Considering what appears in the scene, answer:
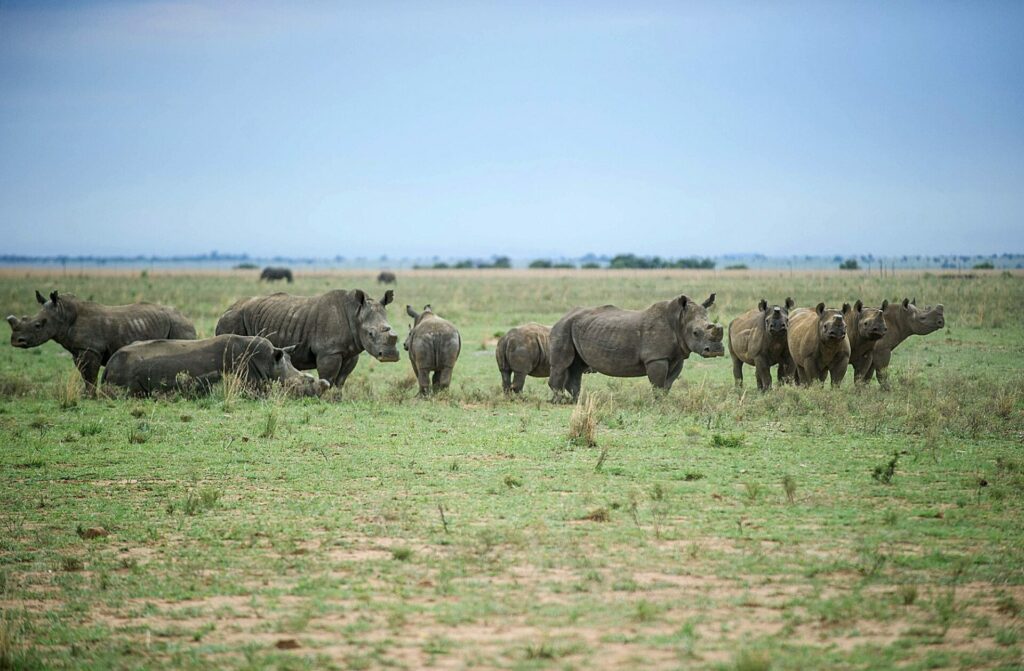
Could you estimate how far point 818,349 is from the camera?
55.7ft

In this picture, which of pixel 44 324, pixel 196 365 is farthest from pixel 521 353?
pixel 44 324

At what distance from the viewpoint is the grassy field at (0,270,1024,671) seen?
609 cm

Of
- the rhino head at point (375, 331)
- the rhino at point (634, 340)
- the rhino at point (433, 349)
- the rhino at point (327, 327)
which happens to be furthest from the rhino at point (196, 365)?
the rhino at point (634, 340)

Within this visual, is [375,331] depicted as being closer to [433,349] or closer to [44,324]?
[433,349]

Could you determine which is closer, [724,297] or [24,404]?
[24,404]

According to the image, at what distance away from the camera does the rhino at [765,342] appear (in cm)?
1711

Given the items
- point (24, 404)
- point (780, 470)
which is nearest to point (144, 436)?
point (24, 404)

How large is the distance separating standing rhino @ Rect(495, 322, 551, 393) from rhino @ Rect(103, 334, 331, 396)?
3189 mm

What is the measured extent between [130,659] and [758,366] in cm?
1327

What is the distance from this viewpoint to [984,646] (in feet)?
19.6

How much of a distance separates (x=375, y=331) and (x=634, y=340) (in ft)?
13.1

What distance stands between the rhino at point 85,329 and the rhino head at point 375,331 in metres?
3.50

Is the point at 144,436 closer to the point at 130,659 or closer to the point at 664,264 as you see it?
the point at 130,659

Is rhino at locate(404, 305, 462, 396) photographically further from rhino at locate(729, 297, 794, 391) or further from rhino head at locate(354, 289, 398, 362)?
rhino at locate(729, 297, 794, 391)
